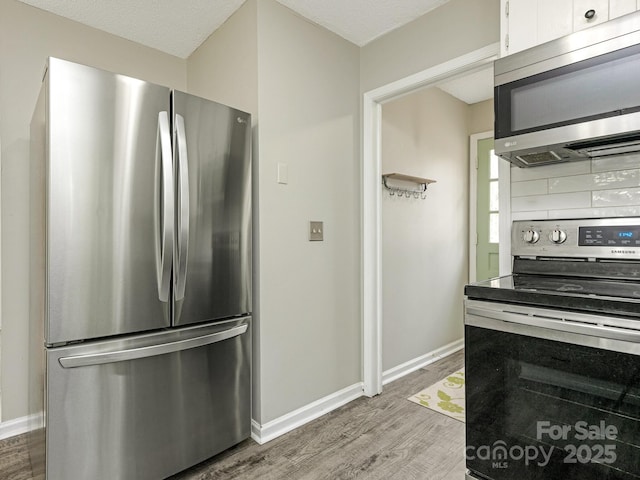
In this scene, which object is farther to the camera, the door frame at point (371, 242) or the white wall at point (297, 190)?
the door frame at point (371, 242)

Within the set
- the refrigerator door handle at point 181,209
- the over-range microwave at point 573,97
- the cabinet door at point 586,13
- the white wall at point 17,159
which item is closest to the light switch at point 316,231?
the refrigerator door handle at point 181,209

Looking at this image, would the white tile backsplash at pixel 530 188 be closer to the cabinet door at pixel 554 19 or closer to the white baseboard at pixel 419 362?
the cabinet door at pixel 554 19

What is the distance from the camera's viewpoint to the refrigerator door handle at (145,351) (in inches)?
55.6

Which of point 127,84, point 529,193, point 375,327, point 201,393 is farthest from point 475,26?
point 201,393

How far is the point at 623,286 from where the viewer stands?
4.21ft

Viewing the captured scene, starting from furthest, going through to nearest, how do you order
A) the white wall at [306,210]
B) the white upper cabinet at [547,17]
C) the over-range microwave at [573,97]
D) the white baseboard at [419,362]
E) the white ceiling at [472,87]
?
1. the white ceiling at [472,87]
2. the white baseboard at [419,362]
3. the white wall at [306,210]
4. the white upper cabinet at [547,17]
5. the over-range microwave at [573,97]

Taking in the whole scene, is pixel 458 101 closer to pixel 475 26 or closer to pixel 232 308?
pixel 475 26

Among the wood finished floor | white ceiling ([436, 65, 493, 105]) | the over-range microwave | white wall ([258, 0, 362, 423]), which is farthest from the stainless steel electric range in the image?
white ceiling ([436, 65, 493, 105])

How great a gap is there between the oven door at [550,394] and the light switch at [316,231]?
45.1 inches

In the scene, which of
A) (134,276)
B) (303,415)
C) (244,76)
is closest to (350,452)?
(303,415)

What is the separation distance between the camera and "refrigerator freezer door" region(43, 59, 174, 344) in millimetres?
1382

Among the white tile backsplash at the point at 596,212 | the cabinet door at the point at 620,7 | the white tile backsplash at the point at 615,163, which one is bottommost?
the white tile backsplash at the point at 596,212

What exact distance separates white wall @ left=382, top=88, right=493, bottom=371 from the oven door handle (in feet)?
5.17

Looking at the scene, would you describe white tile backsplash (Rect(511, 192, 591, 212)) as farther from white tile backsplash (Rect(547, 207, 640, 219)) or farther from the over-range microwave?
the over-range microwave
